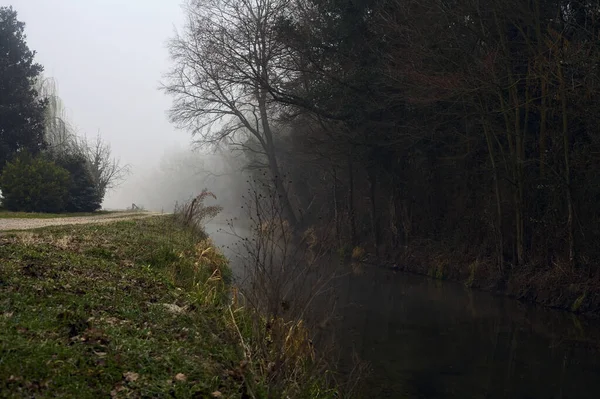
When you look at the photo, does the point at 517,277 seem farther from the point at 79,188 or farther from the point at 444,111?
the point at 79,188

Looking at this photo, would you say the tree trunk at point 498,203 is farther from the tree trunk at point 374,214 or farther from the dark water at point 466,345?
the tree trunk at point 374,214

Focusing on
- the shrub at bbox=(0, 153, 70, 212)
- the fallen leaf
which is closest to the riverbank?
the fallen leaf

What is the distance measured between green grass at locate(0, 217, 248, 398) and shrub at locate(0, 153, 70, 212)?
17.9 meters

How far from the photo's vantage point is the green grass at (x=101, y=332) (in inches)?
164

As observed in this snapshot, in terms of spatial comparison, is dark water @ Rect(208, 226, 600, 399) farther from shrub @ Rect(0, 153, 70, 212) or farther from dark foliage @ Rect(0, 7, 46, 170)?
dark foliage @ Rect(0, 7, 46, 170)

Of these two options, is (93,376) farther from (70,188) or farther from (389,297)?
(70,188)

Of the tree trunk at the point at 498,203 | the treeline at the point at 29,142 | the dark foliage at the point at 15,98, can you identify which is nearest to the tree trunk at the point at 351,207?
the tree trunk at the point at 498,203

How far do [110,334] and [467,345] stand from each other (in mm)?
6362

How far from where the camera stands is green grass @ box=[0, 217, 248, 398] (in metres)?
4.16

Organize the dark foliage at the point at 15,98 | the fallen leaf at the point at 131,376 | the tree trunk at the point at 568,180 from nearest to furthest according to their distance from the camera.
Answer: the fallen leaf at the point at 131,376
the tree trunk at the point at 568,180
the dark foliage at the point at 15,98

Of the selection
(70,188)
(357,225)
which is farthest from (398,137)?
(70,188)

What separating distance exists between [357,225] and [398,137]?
236 inches

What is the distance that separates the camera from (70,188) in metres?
30.0

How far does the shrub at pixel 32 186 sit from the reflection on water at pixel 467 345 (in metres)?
17.0
